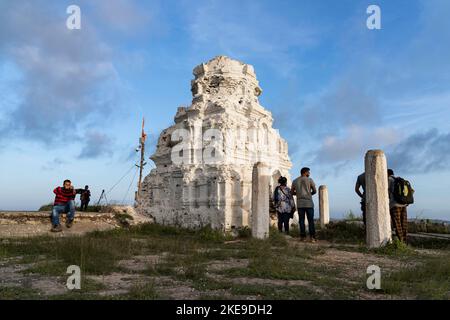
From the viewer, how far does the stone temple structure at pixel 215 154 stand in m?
12.3

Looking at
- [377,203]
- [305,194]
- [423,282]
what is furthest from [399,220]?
[423,282]

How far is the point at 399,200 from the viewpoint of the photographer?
947 cm

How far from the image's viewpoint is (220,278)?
18.9 ft

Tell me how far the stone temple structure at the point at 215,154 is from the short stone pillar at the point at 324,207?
174 centimetres

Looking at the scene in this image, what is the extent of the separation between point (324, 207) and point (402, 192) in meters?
6.22

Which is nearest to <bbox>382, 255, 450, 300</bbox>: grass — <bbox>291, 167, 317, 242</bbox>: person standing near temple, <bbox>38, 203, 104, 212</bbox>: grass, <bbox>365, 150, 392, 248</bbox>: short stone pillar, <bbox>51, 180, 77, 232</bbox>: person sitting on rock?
<bbox>365, 150, 392, 248</bbox>: short stone pillar

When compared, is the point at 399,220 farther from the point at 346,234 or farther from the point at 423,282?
the point at 423,282

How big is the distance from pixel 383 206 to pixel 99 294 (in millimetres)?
6680

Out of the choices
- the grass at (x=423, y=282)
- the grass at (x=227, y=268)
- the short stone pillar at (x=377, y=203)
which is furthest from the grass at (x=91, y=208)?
the grass at (x=423, y=282)

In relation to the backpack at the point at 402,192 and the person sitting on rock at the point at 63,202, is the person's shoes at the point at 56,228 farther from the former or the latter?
the backpack at the point at 402,192

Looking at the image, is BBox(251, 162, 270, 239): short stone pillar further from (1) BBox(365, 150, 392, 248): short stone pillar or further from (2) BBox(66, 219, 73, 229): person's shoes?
(2) BBox(66, 219, 73, 229): person's shoes

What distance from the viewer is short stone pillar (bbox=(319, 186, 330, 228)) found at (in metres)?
15.4

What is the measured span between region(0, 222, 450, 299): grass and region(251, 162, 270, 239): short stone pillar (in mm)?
371
